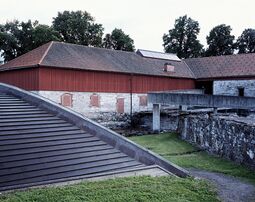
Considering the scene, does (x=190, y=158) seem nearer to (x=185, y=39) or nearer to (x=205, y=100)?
(x=205, y=100)

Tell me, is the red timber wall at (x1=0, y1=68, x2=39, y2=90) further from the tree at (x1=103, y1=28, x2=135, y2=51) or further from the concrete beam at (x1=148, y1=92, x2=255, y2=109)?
the tree at (x1=103, y1=28, x2=135, y2=51)

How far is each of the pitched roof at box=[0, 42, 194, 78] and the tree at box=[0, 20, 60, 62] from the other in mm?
11332

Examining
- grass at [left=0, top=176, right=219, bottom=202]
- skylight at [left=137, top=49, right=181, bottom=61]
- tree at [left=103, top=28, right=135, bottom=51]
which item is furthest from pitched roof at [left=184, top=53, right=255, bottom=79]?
grass at [left=0, top=176, right=219, bottom=202]

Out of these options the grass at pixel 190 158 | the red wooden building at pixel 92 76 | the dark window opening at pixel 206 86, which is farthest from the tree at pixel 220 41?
the grass at pixel 190 158

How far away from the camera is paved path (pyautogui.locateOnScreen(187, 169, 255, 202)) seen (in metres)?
10.0

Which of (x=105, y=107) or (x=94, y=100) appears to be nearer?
(x=94, y=100)

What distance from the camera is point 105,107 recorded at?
103ft

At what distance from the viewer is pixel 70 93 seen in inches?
1128

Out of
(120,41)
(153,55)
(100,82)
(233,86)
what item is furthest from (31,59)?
(120,41)

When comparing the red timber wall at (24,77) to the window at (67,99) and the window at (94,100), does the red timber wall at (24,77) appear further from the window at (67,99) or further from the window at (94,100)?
the window at (94,100)

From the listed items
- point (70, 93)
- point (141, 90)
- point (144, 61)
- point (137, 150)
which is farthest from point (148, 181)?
point (144, 61)

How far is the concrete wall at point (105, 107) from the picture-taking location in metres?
28.9

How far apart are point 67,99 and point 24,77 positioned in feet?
12.8

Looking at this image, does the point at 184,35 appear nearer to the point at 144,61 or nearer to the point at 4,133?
the point at 144,61
